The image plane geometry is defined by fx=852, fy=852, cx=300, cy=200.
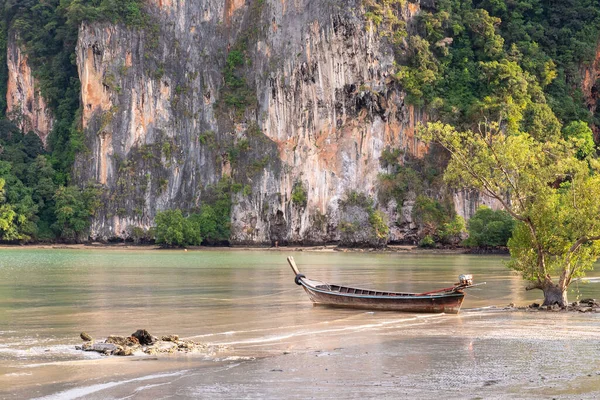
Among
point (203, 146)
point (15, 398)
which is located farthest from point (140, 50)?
point (15, 398)

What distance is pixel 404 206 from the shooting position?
71688mm

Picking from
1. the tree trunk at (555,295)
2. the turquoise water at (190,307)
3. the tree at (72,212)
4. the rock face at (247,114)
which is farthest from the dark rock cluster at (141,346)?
the tree at (72,212)

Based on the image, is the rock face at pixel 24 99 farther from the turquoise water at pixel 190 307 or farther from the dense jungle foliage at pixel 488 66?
the turquoise water at pixel 190 307

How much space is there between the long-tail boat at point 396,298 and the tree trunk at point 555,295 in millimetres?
2469

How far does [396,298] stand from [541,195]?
4.60m

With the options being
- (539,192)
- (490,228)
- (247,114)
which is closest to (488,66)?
(490,228)

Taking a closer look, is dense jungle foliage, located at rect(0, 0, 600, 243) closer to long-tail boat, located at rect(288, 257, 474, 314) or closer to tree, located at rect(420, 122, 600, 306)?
tree, located at rect(420, 122, 600, 306)

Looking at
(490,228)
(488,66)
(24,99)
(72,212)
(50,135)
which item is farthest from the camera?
(24,99)

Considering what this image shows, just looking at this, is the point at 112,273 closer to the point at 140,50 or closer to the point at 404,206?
the point at 404,206

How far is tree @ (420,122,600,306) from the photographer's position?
21.8m

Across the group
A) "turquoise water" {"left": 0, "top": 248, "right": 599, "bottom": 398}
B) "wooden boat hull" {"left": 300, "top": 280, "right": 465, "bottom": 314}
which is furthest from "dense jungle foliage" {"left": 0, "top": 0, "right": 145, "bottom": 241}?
"wooden boat hull" {"left": 300, "top": 280, "right": 465, "bottom": 314}

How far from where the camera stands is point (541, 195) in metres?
22.0

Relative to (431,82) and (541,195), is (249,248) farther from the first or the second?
(541,195)

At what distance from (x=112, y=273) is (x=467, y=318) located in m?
20.5
